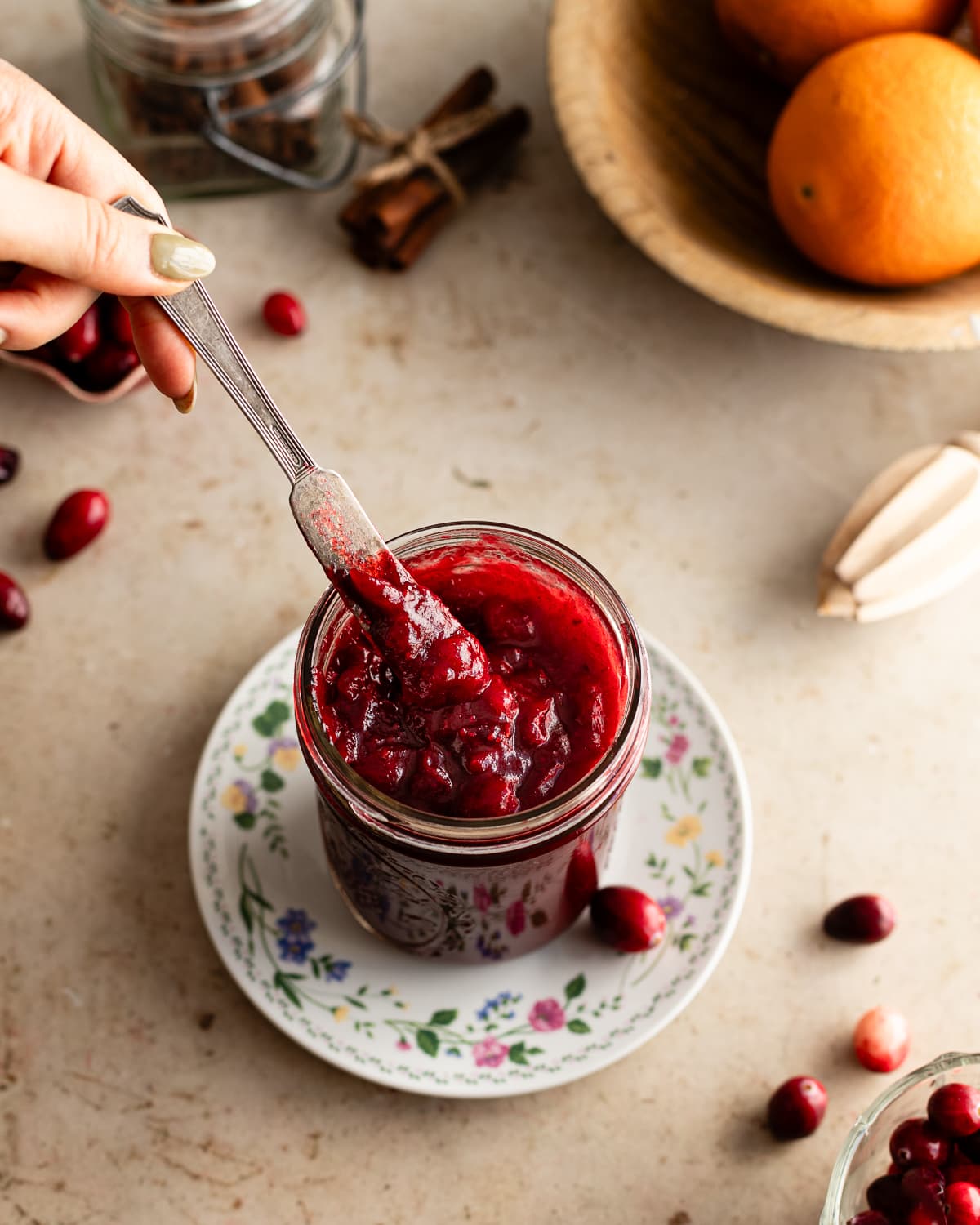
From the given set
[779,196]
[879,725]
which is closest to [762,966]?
[879,725]

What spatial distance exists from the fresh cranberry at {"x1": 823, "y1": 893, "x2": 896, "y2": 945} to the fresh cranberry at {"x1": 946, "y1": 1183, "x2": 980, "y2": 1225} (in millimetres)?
336

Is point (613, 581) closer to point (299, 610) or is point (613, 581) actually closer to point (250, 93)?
point (299, 610)

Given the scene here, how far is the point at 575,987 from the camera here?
1.41 metres

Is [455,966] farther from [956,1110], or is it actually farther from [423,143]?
[423,143]

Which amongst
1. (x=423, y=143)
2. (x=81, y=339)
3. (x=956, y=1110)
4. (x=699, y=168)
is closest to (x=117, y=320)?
(x=81, y=339)

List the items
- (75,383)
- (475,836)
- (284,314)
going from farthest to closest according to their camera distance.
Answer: (284,314)
(75,383)
(475,836)

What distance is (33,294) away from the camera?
124 cm

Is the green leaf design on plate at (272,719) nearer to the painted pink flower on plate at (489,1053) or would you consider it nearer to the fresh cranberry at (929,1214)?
the painted pink flower on plate at (489,1053)

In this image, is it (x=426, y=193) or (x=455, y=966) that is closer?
(x=455, y=966)

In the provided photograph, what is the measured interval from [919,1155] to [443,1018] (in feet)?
Answer: 1.70

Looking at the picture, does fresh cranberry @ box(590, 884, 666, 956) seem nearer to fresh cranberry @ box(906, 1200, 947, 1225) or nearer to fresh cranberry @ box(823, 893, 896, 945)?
fresh cranberry @ box(823, 893, 896, 945)

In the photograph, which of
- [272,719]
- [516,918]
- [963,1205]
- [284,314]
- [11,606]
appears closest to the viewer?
[963,1205]

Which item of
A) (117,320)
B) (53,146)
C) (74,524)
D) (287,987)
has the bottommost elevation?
(287,987)

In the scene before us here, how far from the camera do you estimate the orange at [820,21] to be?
1.68 m
